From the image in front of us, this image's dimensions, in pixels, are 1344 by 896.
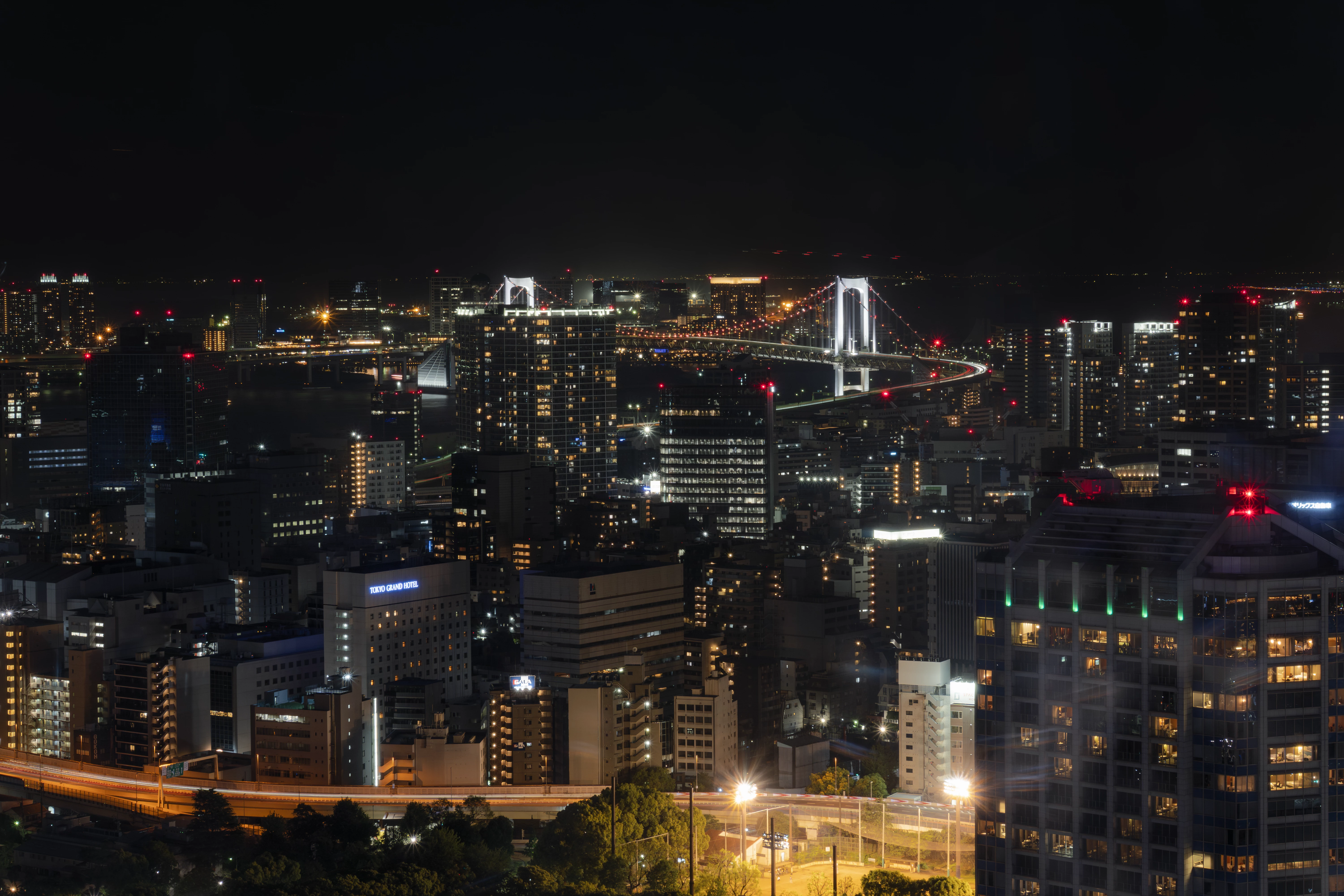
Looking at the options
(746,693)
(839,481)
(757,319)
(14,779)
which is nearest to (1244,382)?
(839,481)

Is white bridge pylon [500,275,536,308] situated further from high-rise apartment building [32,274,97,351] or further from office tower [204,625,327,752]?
office tower [204,625,327,752]

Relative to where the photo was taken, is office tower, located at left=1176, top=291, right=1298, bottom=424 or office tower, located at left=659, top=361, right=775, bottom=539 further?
office tower, located at left=659, top=361, right=775, bottom=539

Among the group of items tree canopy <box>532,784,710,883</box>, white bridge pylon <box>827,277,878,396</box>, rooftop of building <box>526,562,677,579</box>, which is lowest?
tree canopy <box>532,784,710,883</box>

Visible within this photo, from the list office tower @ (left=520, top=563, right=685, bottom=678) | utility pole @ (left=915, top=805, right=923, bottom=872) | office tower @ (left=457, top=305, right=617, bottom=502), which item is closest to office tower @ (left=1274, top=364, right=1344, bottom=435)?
office tower @ (left=520, top=563, right=685, bottom=678)

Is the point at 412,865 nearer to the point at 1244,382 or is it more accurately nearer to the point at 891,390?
the point at 1244,382

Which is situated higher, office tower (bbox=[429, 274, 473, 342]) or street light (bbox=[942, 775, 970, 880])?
office tower (bbox=[429, 274, 473, 342])

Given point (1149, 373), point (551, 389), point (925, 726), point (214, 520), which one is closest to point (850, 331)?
point (1149, 373)

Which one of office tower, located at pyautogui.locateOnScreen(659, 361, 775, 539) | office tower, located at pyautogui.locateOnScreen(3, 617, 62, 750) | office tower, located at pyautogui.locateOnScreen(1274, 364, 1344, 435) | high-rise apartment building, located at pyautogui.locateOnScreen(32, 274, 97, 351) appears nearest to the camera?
office tower, located at pyautogui.locateOnScreen(3, 617, 62, 750)

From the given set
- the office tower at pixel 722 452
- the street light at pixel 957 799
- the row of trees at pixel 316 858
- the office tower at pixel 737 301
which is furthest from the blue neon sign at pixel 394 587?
the office tower at pixel 737 301

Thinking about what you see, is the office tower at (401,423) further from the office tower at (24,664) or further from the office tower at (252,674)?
the office tower at (252,674)
